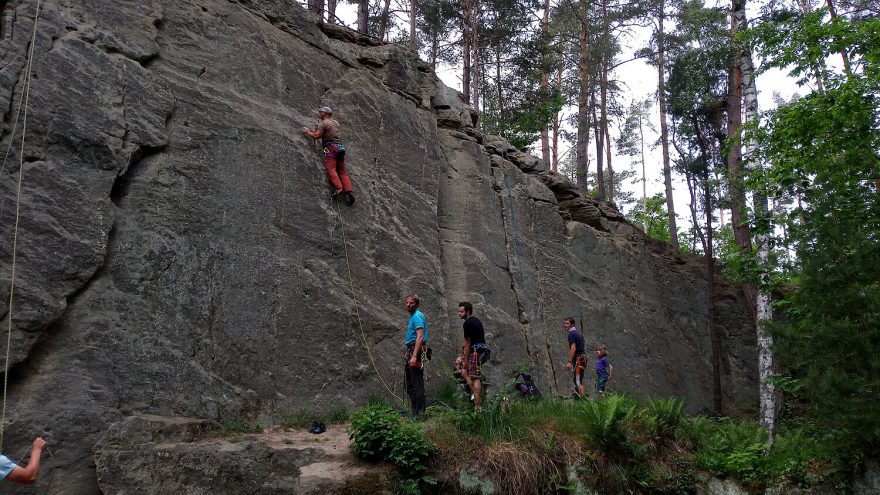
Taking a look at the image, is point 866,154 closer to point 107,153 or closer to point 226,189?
point 226,189

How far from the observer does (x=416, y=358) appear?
920 cm

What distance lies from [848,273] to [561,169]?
4078 centimetres

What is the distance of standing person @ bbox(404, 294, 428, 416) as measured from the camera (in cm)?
926

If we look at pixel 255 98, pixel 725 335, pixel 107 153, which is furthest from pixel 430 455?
pixel 725 335

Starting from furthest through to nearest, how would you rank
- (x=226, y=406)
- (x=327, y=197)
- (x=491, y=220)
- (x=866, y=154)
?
(x=491, y=220) → (x=327, y=197) → (x=866, y=154) → (x=226, y=406)

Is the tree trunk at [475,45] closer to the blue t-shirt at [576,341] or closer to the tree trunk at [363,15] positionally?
the tree trunk at [363,15]

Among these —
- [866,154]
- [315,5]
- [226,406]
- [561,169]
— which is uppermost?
[561,169]

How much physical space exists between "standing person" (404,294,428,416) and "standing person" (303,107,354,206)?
305 centimetres

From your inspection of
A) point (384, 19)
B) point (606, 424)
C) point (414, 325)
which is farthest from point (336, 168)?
point (384, 19)

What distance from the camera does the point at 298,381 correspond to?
9.42 m

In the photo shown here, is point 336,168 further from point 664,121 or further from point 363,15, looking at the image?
point 664,121

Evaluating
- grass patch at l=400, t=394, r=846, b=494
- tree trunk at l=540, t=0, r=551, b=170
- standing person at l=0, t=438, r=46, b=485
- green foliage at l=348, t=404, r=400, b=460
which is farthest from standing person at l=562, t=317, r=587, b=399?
tree trunk at l=540, t=0, r=551, b=170

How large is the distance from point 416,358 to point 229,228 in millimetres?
3415

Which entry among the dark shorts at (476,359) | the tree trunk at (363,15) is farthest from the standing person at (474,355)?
the tree trunk at (363,15)
